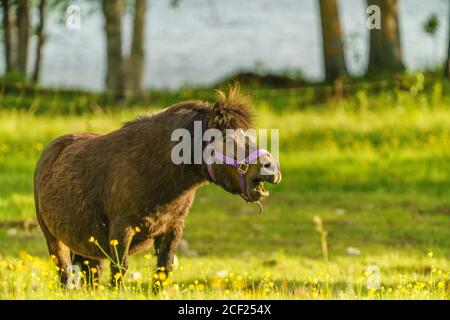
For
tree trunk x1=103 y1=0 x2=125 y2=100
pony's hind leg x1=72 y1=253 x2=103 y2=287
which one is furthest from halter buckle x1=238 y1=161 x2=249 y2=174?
tree trunk x1=103 y1=0 x2=125 y2=100

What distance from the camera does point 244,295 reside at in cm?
815

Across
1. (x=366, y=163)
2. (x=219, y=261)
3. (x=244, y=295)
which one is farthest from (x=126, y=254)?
(x=366, y=163)

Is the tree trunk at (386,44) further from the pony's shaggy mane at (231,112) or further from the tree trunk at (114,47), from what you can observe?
the pony's shaggy mane at (231,112)

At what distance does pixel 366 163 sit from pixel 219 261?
6.49m

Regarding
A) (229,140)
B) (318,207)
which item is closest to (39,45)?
(318,207)

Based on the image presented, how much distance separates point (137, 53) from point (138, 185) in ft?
59.5

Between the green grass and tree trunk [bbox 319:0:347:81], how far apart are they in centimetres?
225

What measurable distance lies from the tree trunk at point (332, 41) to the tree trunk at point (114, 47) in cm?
448

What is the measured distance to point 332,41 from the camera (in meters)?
25.8

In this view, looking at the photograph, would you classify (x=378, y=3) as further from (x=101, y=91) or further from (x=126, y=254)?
(x=126, y=254)

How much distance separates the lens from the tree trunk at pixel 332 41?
2556 cm

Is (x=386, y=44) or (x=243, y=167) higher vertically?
(x=386, y=44)

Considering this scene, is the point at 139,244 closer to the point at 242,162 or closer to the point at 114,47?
the point at 242,162

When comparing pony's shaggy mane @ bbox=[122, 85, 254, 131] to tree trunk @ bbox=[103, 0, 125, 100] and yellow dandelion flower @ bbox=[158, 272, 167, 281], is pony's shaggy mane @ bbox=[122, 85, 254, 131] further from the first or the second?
tree trunk @ bbox=[103, 0, 125, 100]
